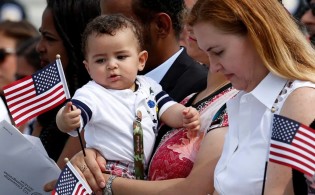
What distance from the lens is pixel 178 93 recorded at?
5.25 meters

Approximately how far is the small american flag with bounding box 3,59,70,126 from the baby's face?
0.17 meters

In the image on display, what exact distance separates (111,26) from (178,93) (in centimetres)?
55

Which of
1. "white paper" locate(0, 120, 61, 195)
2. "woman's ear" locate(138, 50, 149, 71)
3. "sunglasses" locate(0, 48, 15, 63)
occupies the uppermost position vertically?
"woman's ear" locate(138, 50, 149, 71)

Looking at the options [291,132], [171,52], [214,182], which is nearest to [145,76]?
[171,52]

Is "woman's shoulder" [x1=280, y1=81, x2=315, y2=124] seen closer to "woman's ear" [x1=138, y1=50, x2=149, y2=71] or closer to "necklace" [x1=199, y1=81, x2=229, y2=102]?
"necklace" [x1=199, y1=81, x2=229, y2=102]

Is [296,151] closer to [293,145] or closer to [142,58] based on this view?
[293,145]

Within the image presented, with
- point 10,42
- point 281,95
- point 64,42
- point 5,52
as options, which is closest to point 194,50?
point 281,95

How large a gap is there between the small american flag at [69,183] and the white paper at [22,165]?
0.39 meters

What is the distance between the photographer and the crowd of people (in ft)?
13.0

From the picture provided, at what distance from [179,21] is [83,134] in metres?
0.81

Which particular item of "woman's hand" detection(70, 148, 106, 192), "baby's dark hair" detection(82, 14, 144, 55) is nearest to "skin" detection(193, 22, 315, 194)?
"baby's dark hair" detection(82, 14, 144, 55)

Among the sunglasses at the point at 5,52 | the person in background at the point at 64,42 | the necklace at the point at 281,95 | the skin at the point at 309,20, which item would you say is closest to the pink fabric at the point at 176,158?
the necklace at the point at 281,95

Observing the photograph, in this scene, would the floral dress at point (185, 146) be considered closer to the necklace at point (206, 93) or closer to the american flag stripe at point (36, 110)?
the necklace at point (206, 93)

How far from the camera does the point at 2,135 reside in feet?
16.1
